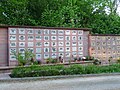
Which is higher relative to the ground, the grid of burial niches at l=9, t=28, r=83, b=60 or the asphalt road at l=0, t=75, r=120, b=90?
the grid of burial niches at l=9, t=28, r=83, b=60

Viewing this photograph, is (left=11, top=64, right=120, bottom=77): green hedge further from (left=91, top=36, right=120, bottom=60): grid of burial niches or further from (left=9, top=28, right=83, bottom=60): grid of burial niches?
(left=91, top=36, right=120, bottom=60): grid of burial niches

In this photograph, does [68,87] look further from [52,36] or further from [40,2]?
[40,2]

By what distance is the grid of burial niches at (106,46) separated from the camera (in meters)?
15.3

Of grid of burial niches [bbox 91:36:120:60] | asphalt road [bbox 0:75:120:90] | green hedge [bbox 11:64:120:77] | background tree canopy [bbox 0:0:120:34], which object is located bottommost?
→ asphalt road [bbox 0:75:120:90]

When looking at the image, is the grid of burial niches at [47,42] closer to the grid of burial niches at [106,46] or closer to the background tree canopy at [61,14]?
the grid of burial niches at [106,46]

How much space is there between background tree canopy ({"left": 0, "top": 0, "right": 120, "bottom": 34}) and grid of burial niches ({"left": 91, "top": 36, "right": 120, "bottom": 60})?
269cm

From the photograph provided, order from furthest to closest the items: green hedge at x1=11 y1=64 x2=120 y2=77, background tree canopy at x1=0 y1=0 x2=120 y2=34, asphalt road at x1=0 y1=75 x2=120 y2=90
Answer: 1. background tree canopy at x1=0 y1=0 x2=120 y2=34
2. green hedge at x1=11 y1=64 x2=120 y2=77
3. asphalt road at x1=0 y1=75 x2=120 y2=90

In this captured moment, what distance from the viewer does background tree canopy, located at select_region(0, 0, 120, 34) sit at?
17.9m

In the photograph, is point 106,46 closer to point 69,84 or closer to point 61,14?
point 61,14

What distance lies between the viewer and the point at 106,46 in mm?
15648

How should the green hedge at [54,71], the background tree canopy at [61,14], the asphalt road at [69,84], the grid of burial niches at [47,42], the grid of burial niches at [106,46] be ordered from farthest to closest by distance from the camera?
the background tree canopy at [61,14], the grid of burial niches at [106,46], the grid of burial niches at [47,42], the green hedge at [54,71], the asphalt road at [69,84]

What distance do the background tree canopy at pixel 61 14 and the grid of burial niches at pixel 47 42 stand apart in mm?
2912

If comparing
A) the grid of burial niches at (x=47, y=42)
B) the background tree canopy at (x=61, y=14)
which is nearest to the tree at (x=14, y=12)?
the background tree canopy at (x=61, y=14)

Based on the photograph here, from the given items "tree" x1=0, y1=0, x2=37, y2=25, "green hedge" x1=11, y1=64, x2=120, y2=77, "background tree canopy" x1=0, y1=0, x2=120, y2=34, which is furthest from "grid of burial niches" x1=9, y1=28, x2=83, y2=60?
"tree" x1=0, y1=0, x2=37, y2=25
